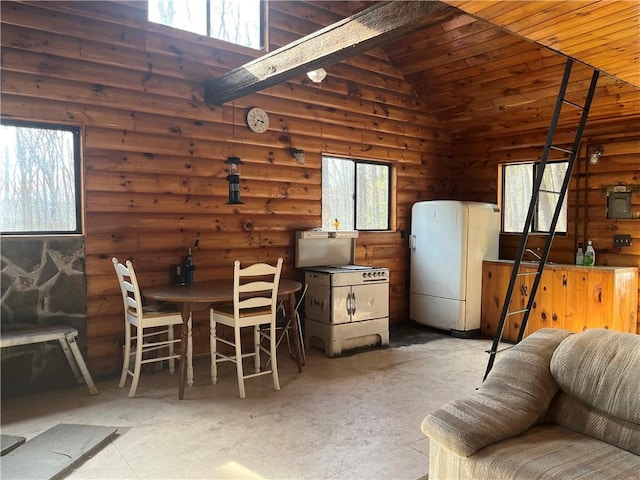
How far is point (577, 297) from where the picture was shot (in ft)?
15.5

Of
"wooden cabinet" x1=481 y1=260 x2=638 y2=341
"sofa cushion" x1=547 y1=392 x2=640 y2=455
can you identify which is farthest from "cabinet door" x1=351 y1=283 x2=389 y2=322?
"sofa cushion" x1=547 y1=392 x2=640 y2=455

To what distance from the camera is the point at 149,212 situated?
4098 millimetres

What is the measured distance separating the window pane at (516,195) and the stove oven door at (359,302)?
2.18 metres

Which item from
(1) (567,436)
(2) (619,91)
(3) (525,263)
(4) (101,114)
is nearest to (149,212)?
(4) (101,114)

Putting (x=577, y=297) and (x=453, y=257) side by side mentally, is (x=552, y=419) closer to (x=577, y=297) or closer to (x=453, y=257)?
(x=577, y=297)

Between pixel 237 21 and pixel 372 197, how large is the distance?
2.49m

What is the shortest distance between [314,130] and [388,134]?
3.76 feet

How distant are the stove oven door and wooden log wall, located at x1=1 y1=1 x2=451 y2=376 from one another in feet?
2.34

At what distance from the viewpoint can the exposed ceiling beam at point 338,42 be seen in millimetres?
2535

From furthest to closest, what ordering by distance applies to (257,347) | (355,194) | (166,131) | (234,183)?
(355,194) < (234,183) < (166,131) < (257,347)

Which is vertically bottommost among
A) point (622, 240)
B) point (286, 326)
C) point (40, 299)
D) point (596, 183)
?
point (286, 326)

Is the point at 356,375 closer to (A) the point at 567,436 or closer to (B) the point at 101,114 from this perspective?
(A) the point at 567,436

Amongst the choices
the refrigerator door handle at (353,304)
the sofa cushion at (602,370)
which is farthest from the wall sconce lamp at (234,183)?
the sofa cushion at (602,370)

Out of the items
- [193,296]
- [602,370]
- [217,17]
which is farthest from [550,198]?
[193,296]
